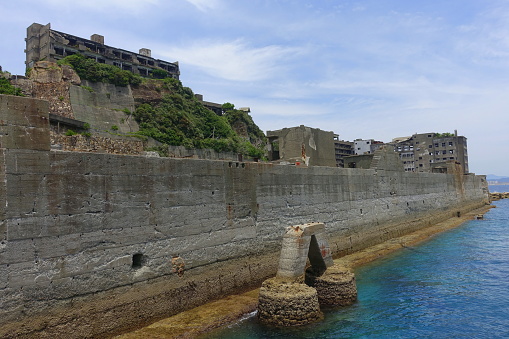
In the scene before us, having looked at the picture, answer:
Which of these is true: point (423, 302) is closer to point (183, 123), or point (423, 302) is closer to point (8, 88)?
point (8, 88)

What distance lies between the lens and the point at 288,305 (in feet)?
32.3

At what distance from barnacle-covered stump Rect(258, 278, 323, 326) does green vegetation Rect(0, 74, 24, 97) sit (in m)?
34.3

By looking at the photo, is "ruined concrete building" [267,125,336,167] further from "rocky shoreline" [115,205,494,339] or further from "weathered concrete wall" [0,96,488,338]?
"rocky shoreline" [115,205,494,339]

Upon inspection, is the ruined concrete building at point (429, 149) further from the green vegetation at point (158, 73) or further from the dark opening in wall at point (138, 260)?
the dark opening in wall at point (138, 260)

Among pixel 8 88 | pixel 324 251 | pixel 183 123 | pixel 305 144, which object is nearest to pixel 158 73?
pixel 183 123

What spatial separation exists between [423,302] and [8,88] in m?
39.4

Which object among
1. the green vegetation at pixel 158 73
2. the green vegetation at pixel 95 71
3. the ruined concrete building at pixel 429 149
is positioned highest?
the green vegetation at pixel 158 73

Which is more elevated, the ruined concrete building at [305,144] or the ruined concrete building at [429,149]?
the ruined concrete building at [429,149]

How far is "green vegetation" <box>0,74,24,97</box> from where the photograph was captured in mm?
35000

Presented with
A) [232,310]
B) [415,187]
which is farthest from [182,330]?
[415,187]

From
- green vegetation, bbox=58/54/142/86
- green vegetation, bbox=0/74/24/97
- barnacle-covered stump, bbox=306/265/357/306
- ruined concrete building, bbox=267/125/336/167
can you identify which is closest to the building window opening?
green vegetation, bbox=58/54/142/86

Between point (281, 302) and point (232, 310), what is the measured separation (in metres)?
1.63

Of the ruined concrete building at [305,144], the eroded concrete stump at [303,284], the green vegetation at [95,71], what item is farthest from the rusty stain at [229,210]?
the green vegetation at [95,71]

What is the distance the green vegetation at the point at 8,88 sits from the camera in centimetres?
3500
